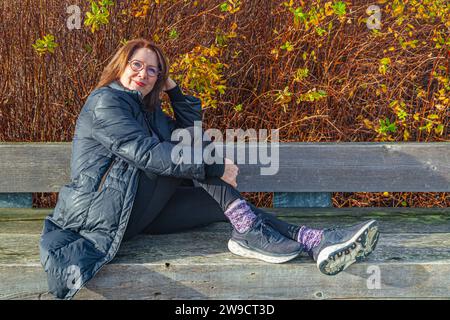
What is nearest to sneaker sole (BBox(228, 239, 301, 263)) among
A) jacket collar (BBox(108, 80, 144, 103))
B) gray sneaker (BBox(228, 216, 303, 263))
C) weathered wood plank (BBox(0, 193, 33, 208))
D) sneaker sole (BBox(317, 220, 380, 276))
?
gray sneaker (BBox(228, 216, 303, 263))

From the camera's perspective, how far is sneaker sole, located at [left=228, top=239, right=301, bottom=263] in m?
2.96

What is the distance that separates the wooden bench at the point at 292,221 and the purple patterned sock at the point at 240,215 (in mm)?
138

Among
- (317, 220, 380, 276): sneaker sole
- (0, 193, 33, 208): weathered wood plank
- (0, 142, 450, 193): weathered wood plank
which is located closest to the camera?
(317, 220, 380, 276): sneaker sole

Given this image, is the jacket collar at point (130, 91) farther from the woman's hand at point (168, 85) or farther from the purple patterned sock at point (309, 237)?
the purple patterned sock at point (309, 237)

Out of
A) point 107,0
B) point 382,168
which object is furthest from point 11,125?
point 382,168

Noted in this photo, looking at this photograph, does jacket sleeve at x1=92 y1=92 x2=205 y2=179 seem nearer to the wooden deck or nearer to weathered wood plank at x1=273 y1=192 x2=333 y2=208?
the wooden deck

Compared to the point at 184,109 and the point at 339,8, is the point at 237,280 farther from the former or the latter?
the point at 339,8

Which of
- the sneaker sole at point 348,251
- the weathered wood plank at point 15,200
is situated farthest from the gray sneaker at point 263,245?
the weathered wood plank at point 15,200

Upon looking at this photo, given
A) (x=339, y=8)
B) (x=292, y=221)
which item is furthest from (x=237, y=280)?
(x=339, y=8)

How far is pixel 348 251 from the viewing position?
2.93 metres

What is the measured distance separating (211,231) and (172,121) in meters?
0.61

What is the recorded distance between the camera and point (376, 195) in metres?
4.84

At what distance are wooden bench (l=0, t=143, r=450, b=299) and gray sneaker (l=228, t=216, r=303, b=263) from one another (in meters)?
0.04

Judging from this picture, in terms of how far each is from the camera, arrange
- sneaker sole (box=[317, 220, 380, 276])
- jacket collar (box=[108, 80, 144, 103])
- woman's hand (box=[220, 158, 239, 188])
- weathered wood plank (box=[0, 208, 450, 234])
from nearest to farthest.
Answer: sneaker sole (box=[317, 220, 380, 276]) < woman's hand (box=[220, 158, 239, 188]) < jacket collar (box=[108, 80, 144, 103]) < weathered wood plank (box=[0, 208, 450, 234])
